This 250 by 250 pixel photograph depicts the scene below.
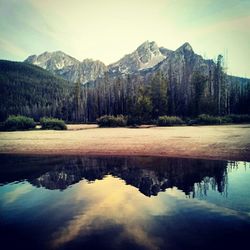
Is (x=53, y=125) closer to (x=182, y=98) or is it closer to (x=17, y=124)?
(x=17, y=124)

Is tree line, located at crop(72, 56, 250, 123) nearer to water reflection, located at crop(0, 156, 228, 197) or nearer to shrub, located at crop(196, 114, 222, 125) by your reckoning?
shrub, located at crop(196, 114, 222, 125)

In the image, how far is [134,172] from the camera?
579 inches

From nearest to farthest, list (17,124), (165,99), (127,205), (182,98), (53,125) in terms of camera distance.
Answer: (127,205) → (17,124) → (53,125) → (165,99) → (182,98)

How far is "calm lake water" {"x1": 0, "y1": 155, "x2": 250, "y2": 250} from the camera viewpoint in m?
6.86

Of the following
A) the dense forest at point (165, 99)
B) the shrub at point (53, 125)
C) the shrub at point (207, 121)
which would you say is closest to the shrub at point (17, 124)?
the shrub at point (53, 125)

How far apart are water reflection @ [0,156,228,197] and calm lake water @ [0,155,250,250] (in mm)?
48

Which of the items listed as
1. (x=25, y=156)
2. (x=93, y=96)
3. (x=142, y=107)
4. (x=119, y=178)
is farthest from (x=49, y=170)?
(x=93, y=96)

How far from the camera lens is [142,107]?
59.4 metres

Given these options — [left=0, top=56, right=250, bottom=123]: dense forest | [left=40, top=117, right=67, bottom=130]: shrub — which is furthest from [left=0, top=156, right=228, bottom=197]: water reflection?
[left=0, top=56, right=250, bottom=123]: dense forest

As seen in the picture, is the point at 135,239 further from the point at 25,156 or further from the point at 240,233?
the point at 25,156

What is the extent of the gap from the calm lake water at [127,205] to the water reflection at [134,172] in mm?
48

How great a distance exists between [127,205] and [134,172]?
506 cm

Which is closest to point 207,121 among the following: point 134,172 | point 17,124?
point 17,124

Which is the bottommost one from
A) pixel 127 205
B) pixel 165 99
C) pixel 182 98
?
pixel 127 205
